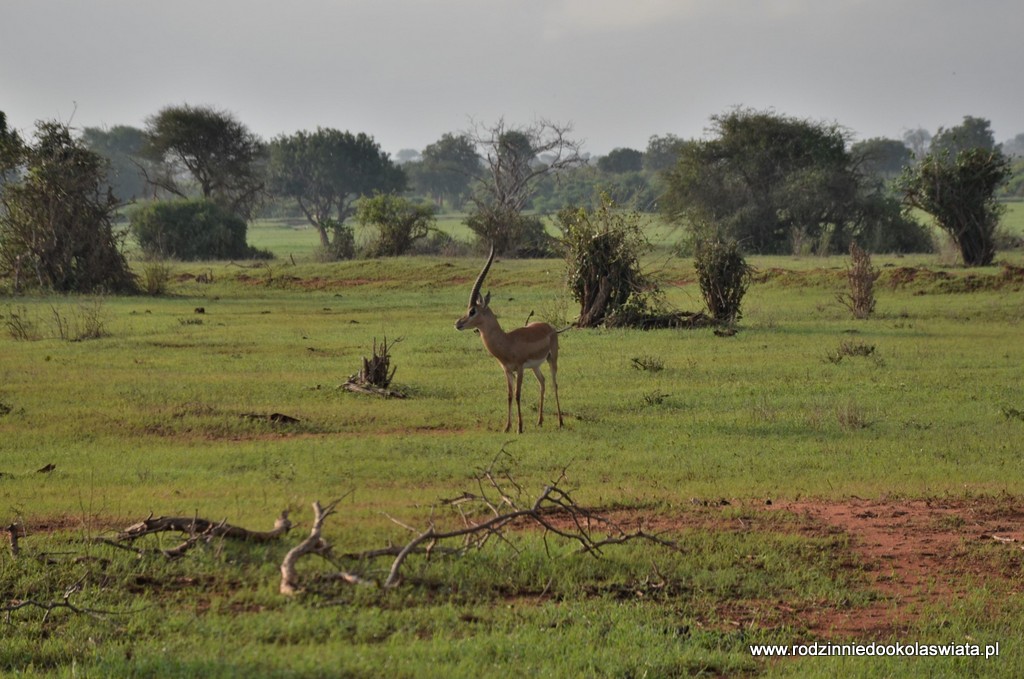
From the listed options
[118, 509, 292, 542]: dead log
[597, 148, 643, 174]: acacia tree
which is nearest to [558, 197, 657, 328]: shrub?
[118, 509, 292, 542]: dead log

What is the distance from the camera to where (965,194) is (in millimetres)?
30766

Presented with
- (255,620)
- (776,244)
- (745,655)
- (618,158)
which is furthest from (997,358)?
(618,158)

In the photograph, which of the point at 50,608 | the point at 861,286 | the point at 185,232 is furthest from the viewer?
the point at 185,232

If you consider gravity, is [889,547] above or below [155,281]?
below

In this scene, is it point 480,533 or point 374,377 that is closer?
point 480,533

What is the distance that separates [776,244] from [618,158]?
6023cm

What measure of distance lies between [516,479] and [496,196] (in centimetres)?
4145

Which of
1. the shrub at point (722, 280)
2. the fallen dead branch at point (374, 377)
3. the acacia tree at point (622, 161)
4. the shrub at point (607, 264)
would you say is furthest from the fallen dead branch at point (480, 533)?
the acacia tree at point (622, 161)

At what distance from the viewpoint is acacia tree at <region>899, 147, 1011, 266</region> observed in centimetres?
3070

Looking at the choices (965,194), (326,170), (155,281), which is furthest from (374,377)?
(326,170)

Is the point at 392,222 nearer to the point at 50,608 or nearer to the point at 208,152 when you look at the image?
the point at 208,152

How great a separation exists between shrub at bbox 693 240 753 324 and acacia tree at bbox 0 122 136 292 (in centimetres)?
1427

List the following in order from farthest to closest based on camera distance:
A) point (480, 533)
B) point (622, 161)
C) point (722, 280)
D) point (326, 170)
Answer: point (622, 161)
point (326, 170)
point (722, 280)
point (480, 533)

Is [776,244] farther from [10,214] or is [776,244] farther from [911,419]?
[911,419]
